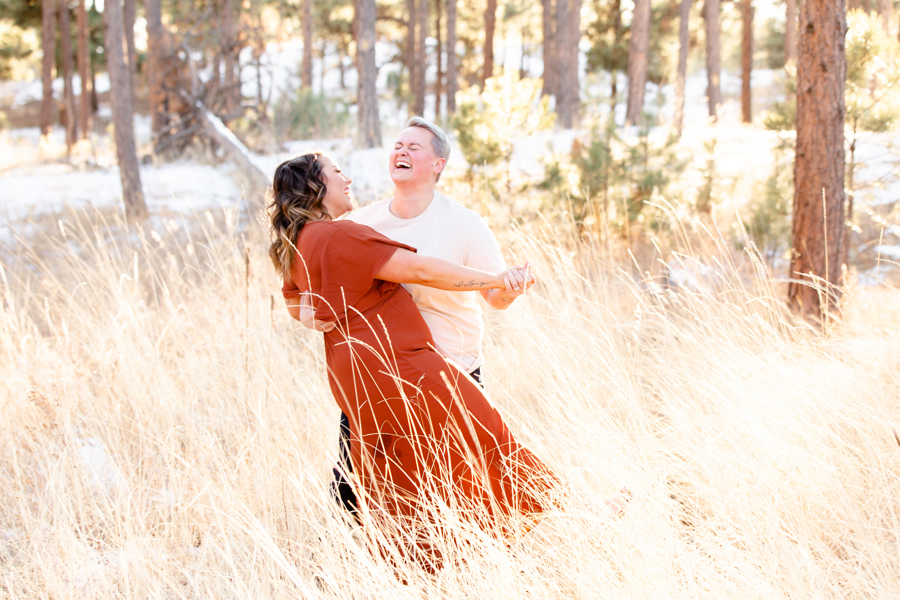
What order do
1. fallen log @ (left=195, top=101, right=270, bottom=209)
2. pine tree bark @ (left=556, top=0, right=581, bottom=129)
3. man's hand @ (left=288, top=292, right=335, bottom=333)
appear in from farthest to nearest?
pine tree bark @ (left=556, top=0, right=581, bottom=129), fallen log @ (left=195, top=101, right=270, bottom=209), man's hand @ (left=288, top=292, right=335, bottom=333)

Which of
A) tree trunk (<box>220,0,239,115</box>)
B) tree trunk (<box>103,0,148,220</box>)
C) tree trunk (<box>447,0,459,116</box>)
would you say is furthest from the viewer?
tree trunk (<box>447,0,459,116</box>)

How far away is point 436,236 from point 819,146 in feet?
10.8

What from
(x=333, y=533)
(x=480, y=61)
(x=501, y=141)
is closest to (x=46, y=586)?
(x=333, y=533)

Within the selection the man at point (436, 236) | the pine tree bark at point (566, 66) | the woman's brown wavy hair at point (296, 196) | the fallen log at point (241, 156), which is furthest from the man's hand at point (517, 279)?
the pine tree bark at point (566, 66)

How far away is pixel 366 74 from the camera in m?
11.5

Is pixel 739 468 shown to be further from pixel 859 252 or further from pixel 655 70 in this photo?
pixel 655 70

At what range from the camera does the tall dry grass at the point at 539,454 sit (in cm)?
199

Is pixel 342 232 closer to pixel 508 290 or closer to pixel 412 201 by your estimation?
pixel 412 201

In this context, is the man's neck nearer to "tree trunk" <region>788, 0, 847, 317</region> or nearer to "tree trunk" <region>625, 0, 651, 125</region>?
"tree trunk" <region>788, 0, 847, 317</region>

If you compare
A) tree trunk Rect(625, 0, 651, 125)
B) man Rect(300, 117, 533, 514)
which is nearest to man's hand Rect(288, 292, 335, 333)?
man Rect(300, 117, 533, 514)

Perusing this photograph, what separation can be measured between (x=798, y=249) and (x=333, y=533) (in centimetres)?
387

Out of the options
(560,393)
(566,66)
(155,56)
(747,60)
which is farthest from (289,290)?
(747,60)

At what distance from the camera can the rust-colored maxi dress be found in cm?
212

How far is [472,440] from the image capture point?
2166 mm
